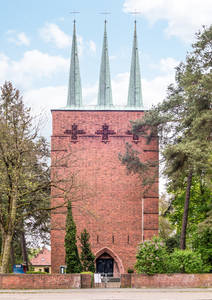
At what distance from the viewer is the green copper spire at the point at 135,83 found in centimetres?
3409

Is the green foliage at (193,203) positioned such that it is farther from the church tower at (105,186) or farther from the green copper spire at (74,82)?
the green copper spire at (74,82)

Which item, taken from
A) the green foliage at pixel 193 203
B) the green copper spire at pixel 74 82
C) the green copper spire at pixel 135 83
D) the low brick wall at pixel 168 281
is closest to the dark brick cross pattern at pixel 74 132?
the green copper spire at pixel 74 82

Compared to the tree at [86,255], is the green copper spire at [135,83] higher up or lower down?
higher up

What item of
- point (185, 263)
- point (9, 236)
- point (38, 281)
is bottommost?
point (38, 281)

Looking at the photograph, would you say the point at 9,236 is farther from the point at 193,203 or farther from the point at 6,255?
the point at 193,203

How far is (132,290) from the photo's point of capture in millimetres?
19641

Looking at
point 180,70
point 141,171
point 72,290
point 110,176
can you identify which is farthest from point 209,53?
point 72,290

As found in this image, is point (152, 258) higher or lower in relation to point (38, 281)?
higher

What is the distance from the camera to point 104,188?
104 feet

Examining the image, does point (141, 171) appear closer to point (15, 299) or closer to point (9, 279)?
point (9, 279)

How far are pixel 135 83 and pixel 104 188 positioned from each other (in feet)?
25.9

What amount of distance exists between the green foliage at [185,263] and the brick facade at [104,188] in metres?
8.90

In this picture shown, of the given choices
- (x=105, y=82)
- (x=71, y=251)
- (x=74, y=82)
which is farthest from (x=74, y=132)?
(x=71, y=251)

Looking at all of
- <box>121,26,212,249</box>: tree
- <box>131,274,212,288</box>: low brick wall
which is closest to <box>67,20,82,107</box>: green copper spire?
<box>121,26,212,249</box>: tree
